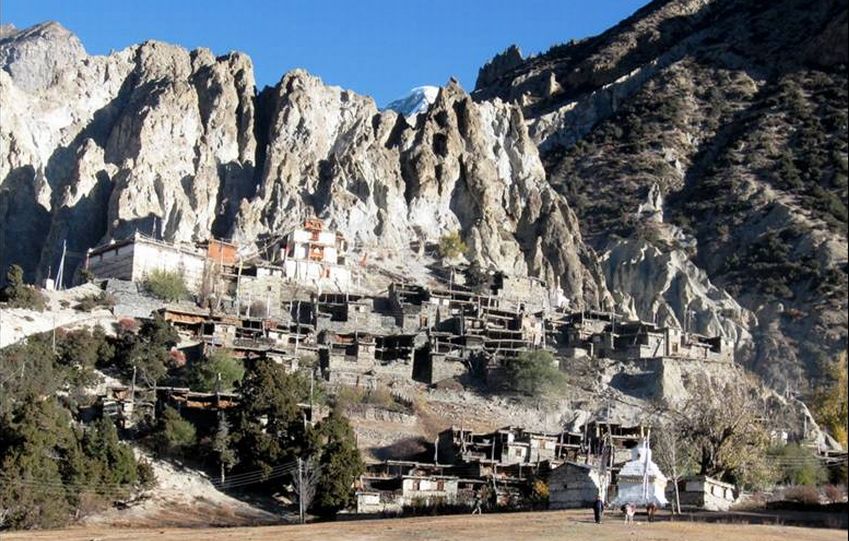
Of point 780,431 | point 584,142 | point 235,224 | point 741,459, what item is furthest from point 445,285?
point 584,142

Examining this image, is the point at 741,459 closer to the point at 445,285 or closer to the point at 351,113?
the point at 445,285

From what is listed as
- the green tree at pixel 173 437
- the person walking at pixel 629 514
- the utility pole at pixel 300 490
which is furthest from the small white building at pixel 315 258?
the person walking at pixel 629 514

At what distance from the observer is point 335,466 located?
61.3 m

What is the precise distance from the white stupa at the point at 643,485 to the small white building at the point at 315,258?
5158 centimetres

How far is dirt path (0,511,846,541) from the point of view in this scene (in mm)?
34938

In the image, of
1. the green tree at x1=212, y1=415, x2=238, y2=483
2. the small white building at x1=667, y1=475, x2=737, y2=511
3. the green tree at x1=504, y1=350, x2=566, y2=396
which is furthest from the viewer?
the green tree at x1=504, y1=350, x2=566, y2=396

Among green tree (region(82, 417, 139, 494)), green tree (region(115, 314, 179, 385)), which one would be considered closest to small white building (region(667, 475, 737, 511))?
green tree (region(82, 417, 139, 494))

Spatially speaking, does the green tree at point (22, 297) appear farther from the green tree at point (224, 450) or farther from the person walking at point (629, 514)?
the person walking at point (629, 514)

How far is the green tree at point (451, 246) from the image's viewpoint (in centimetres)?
10956

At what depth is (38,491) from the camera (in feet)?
181

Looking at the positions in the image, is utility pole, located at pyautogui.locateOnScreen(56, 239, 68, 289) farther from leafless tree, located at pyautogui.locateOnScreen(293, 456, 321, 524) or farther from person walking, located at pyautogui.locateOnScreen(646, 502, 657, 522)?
person walking, located at pyautogui.locateOnScreen(646, 502, 657, 522)

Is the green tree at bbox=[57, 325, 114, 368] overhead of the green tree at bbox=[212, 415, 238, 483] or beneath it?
overhead

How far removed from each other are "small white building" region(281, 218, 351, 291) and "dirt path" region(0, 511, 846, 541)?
49.2 meters

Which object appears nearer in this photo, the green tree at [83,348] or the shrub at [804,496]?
the shrub at [804,496]
